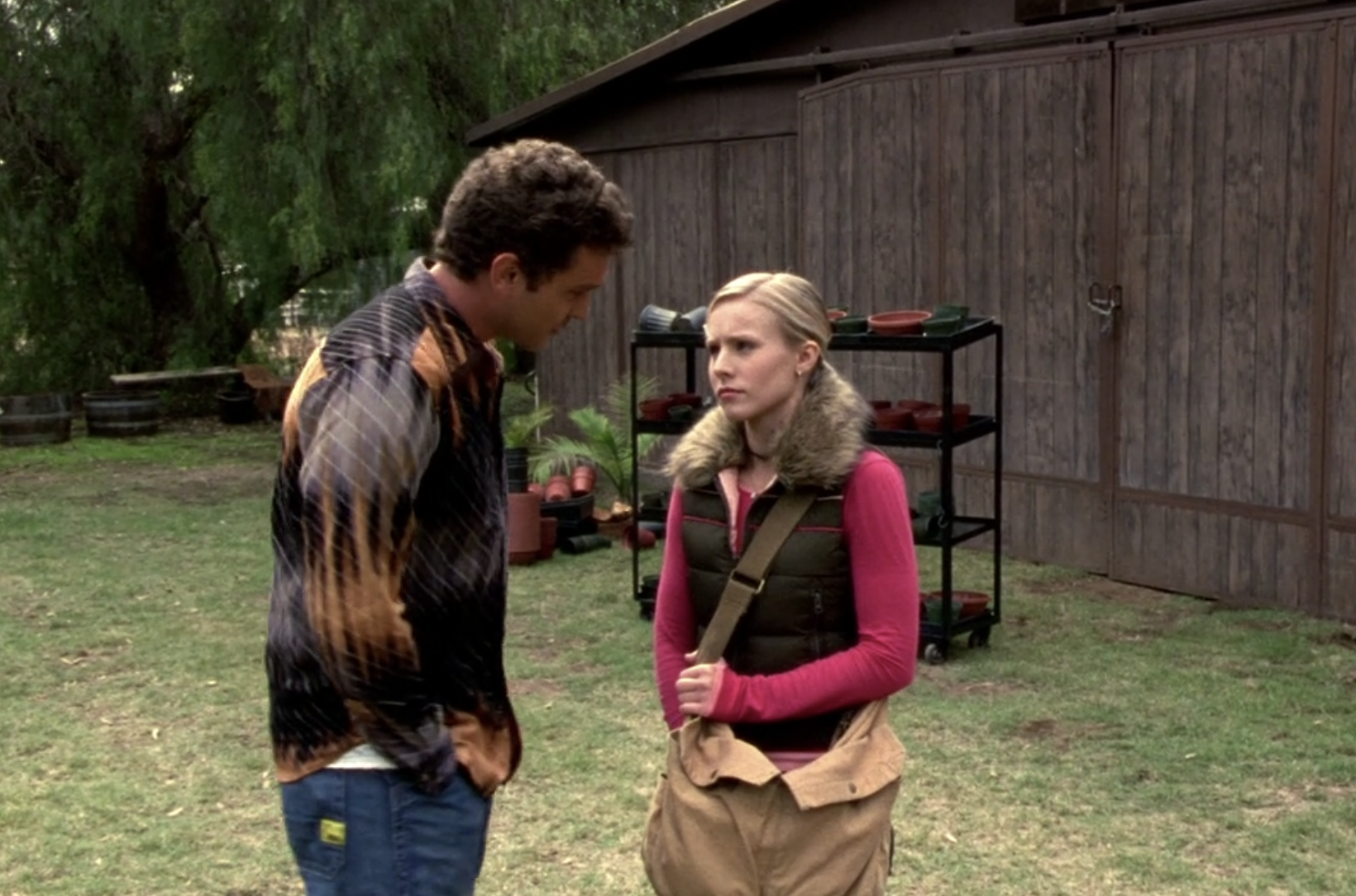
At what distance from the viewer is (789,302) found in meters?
2.88

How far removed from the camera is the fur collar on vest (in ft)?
9.23

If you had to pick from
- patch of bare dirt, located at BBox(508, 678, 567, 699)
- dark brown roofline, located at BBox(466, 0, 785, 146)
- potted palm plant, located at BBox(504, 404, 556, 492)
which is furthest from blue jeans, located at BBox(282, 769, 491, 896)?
dark brown roofline, located at BBox(466, 0, 785, 146)

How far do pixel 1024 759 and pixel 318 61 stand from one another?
974cm

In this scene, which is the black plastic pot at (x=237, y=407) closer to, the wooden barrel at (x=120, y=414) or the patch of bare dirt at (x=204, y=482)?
the wooden barrel at (x=120, y=414)

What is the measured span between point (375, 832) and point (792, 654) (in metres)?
0.89

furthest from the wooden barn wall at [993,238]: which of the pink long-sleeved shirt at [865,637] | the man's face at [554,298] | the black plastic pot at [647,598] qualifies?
the man's face at [554,298]

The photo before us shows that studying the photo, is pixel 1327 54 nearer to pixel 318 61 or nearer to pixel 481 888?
pixel 481 888

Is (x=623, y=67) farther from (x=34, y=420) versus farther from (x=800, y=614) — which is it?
(x=800, y=614)

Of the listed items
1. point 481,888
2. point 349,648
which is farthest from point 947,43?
point 349,648

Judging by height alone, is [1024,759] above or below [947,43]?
below

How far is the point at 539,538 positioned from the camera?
373 inches

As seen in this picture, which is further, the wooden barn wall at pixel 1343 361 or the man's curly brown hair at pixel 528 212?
the wooden barn wall at pixel 1343 361

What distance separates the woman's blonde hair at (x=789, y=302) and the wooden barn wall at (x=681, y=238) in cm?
790

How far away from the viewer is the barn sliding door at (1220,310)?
24.7 ft
